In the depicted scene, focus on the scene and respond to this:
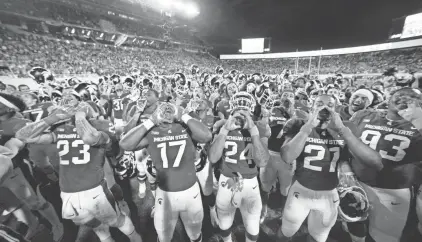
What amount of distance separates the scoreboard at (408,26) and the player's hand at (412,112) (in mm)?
32780

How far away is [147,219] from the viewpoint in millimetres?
4383

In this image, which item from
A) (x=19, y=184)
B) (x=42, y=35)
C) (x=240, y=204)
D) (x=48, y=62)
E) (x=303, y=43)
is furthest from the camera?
(x=303, y=43)

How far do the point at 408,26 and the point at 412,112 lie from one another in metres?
33.7

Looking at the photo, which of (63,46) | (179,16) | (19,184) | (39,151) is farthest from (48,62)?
(179,16)

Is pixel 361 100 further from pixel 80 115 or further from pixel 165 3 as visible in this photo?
pixel 165 3

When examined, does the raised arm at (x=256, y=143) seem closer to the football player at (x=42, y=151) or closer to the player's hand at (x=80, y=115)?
the player's hand at (x=80, y=115)

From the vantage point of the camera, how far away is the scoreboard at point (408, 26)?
23.5m

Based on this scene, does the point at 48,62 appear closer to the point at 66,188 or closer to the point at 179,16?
the point at 66,188

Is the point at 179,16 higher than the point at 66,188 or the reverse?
higher

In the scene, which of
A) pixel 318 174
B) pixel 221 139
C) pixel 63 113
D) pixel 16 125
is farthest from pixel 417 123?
pixel 16 125

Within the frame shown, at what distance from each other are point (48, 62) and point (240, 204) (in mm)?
25594

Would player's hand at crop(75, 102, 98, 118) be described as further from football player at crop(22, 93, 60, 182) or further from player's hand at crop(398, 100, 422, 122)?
player's hand at crop(398, 100, 422, 122)

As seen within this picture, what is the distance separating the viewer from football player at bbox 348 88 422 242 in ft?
8.82

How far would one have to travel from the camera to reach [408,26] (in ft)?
80.1
